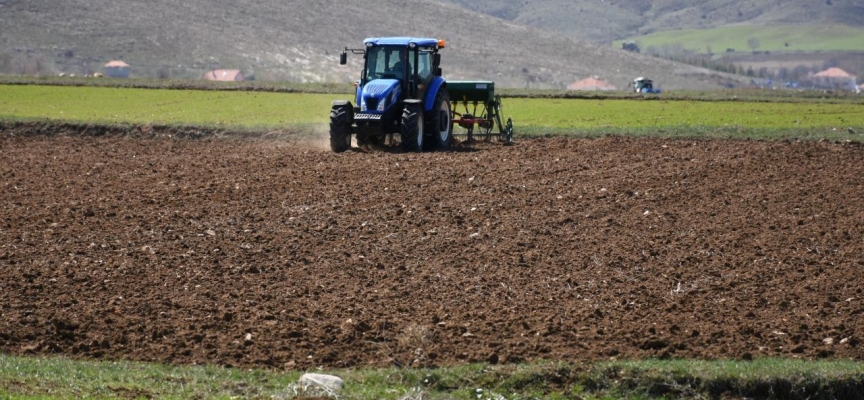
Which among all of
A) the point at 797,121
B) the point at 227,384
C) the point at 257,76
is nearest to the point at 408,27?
the point at 257,76

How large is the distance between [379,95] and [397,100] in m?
0.73

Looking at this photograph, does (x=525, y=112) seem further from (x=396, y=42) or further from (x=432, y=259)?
(x=432, y=259)

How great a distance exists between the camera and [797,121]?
36281 millimetres

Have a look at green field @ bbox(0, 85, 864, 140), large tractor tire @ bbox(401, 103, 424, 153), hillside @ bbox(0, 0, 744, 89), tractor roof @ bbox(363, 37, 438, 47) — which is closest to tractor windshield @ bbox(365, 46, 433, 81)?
tractor roof @ bbox(363, 37, 438, 47)

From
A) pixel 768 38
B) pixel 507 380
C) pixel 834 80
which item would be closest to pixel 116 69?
pixel 834 80

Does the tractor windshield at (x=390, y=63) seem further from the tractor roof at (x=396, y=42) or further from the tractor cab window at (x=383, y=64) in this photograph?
the tractor roof at (x=396, y=42)

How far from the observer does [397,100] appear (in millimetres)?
26641

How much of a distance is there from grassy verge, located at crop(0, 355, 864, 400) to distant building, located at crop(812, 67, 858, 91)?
135634 mm

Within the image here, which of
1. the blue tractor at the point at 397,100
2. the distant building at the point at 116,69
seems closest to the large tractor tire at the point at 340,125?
the blue tractor at the point at 397,100

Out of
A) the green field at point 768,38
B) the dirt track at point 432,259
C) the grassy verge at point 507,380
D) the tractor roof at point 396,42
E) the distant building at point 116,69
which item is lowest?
the grassy verge at point 507,380

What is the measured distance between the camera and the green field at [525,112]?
32.1m

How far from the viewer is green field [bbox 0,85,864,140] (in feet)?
105

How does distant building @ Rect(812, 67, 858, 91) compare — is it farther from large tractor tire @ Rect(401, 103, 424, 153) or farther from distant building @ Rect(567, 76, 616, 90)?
large tractor tire @ Rect(401, 103, 424, 153)

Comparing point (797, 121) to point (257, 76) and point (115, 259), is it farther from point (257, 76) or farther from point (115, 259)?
point (257, 76)
